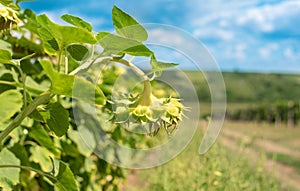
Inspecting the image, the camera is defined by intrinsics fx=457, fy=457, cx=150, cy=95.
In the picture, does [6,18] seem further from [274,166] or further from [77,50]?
[274,166]

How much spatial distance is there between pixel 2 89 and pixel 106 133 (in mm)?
702

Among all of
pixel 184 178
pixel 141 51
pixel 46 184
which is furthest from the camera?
pixel 184 178

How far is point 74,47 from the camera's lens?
692mm

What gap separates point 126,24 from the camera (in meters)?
0.59

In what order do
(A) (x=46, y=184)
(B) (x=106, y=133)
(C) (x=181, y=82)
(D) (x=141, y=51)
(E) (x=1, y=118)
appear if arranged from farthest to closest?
(B) (x=106, y=133), (A) (x=46, y=184), (E) (x=1, y=118), (C) (x=181, y=82), (D) (x=141, y=51)

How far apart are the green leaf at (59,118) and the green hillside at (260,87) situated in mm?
38901

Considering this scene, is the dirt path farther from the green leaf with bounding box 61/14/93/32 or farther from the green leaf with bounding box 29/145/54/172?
the green leaf with bounding box 61/14/93/32

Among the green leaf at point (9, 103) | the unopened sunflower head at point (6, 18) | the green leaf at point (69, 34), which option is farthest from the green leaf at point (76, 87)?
the green leaf at point (9, 103)

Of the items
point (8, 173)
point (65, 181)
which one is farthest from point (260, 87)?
point (65, 181)

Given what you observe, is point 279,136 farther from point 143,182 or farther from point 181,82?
point 181,82

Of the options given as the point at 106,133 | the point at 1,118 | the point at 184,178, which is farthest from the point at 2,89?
the point at 184,178

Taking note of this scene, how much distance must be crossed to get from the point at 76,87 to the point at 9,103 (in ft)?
1.14

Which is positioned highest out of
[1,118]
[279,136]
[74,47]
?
[279,136]

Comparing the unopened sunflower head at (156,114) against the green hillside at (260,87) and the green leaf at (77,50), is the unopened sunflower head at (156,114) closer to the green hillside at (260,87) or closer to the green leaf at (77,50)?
the green leaf at (77,50)
